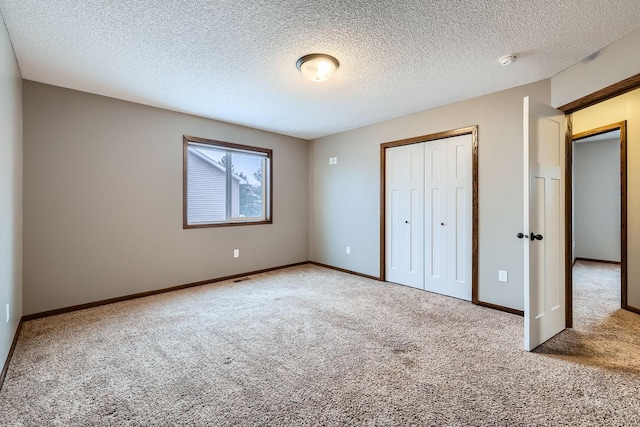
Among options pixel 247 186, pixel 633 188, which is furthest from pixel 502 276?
pixel 247 186


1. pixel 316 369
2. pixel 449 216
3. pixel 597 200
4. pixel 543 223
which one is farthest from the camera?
pixel 597 200

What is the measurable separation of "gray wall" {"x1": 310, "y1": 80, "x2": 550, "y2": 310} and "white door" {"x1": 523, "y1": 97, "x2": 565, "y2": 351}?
1.50ft

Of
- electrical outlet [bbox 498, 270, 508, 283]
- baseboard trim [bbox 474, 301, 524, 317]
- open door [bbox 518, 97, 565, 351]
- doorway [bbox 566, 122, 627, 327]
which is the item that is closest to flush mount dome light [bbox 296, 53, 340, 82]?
open door [bbox 518, 97, 565, 351]

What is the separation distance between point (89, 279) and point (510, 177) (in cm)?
463

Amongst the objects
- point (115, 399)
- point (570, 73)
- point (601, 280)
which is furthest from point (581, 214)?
point (115, 399)

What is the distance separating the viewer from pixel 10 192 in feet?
7.53

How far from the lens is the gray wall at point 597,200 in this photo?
18.2 feet

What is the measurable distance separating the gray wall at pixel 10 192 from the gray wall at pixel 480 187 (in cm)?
379

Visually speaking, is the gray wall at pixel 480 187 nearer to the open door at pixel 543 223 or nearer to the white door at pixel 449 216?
the white door at pixel 449 216

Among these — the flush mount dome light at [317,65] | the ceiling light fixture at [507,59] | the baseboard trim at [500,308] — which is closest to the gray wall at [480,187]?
the baseboard trim at [500,308]

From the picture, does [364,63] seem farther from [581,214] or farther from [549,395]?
[581,214]

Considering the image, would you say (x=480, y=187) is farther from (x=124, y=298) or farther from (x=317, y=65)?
(x=124, y=298)

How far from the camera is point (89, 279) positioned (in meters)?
3.26

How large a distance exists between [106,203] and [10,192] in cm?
108
